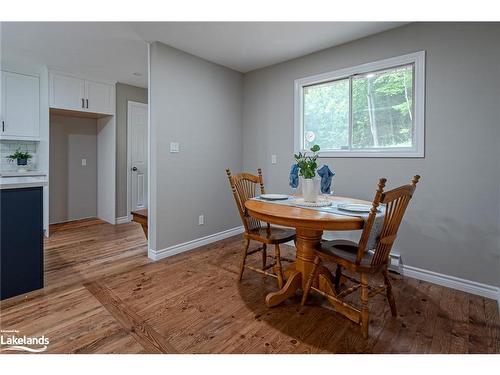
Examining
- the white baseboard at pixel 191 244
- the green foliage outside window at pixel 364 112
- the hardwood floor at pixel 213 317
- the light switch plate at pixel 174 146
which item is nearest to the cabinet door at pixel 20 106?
the hardwood floor at pixel 213 317

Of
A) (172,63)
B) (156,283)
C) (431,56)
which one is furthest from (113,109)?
(431,56)

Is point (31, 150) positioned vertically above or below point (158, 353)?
above

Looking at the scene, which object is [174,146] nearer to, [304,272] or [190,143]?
[190,143]

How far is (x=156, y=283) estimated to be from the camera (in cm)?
240

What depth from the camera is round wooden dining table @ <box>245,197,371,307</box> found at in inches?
65.6

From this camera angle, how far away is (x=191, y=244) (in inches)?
131

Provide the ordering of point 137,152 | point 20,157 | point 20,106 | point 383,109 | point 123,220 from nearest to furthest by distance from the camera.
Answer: point 383,109 → point 20,106 → point 20,157 → point 123,220 → point 137,152

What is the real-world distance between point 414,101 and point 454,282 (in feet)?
5.23

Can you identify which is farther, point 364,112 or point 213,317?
point 364,112

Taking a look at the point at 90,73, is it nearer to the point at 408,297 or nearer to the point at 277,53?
the point at 277,53

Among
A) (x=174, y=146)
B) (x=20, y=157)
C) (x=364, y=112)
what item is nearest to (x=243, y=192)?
(x=174, y=146)

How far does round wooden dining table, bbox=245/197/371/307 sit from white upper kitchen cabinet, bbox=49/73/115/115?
335 centimetres

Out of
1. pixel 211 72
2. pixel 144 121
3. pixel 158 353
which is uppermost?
pixel 211 72
